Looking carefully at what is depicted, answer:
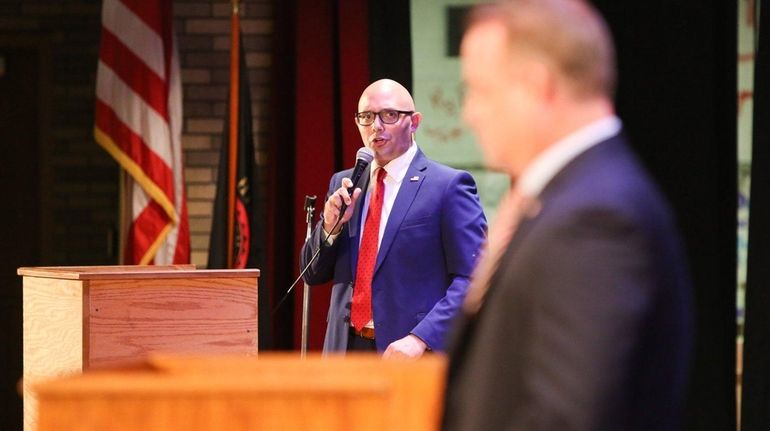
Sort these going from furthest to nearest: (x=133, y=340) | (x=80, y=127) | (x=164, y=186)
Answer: (x=80, y=127)
(x=164, y=186)
(x=133, y=340)

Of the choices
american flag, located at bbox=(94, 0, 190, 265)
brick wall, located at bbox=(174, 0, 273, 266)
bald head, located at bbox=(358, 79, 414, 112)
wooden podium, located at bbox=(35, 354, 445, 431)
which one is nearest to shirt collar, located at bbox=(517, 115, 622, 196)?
wooden podium, located at bbox=(35, 354, 445, 431)

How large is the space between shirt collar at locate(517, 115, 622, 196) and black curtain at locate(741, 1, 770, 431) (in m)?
3.75

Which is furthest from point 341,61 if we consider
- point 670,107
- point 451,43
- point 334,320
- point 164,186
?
point 334,320

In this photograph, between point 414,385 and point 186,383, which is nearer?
point 186,383

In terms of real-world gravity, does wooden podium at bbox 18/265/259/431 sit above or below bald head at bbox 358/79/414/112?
below

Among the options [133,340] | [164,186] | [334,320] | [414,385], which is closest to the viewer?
[414,385]

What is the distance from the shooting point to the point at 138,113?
5.22 m

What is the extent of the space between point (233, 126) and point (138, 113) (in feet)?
1.47

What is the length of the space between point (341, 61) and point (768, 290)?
218 cm

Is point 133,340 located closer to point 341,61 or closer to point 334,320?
point 334,320

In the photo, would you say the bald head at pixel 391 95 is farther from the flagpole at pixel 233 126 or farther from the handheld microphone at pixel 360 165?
the flagpole at pixel 233 126

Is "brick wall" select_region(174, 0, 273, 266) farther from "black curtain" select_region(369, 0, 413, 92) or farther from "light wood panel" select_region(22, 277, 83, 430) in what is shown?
"light wood panel" select_region(22, 277, 83, 430)

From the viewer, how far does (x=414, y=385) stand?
1478mm

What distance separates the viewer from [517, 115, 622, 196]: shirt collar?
1394 mm
